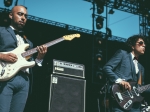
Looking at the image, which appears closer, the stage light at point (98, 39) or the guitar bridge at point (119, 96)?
the guitar bridge at point (119, 96)

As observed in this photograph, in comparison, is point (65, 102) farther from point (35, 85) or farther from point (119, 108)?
point (35, 85)

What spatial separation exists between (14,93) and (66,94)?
1.57 m

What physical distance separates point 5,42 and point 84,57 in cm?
859

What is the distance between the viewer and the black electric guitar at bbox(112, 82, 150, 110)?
2918 mm

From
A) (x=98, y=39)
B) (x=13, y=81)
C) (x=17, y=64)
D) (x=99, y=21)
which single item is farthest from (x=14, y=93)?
(x=99, y=21)

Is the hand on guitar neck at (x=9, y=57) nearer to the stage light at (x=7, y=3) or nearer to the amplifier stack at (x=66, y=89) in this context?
the amplifier stack at (x=66, y=89)

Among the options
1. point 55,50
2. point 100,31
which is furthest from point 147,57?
point 55,50

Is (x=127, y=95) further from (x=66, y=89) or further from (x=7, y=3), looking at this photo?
(x=7, y=3)

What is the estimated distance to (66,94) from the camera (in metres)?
3.95

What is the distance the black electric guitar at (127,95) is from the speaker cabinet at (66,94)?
1.10 metres

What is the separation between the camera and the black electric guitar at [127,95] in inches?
115

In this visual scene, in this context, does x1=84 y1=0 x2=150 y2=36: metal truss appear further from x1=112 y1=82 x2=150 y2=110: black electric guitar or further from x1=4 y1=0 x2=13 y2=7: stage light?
x1=112 y1=82 x2=150 y2=110: black electric guitar

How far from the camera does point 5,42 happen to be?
8.18 feet

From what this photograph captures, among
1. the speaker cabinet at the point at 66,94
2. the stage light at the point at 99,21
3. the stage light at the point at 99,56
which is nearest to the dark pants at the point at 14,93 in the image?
the speaker cabinet at the point at 66,94
